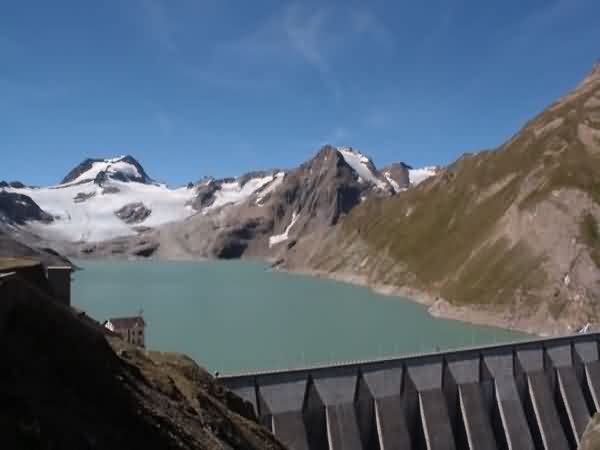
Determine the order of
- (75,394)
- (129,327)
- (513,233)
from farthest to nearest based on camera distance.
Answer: (513,233) → (129,327) → (75,394)

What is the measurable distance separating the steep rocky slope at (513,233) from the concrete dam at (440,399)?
3510 centimetres

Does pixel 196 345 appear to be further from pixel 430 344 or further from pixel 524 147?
pixel 524 147

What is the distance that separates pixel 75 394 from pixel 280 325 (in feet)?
230

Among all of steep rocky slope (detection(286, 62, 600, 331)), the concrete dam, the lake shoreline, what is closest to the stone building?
the concrete dam

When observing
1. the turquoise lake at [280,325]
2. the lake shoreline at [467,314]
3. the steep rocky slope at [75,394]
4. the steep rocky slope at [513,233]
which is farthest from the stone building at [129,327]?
the steep rocky slope at [513,233]

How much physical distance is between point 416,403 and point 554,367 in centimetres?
1401

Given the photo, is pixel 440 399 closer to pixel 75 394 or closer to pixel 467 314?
pixel 75 394

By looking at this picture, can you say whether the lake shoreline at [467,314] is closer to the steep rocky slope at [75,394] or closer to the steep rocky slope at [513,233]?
the steep rocky slope at [513,233]

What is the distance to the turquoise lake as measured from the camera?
63469mm

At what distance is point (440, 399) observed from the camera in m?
38.2

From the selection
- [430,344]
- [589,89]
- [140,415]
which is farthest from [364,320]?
[589,89]

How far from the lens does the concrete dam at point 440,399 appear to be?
110 ft

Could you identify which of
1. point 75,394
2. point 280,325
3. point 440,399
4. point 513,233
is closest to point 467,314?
point 513,233

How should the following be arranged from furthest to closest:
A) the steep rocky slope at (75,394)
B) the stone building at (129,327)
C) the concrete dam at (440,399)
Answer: the stone building at (129,327) < the concrete dam at (440,399) < the steep rocky slope at (75,394)
